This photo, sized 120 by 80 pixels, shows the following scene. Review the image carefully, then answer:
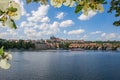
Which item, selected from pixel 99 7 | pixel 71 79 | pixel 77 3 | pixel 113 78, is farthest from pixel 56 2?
pixel 113 78

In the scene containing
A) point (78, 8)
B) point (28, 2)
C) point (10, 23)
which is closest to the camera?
point (10, 23)

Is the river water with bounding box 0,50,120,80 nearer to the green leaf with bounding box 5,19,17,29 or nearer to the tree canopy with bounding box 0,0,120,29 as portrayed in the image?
the tree canopy with bounding box 0,0,120,29

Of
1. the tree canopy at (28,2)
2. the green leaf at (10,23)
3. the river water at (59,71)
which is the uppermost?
the tree canopy at (28,2)

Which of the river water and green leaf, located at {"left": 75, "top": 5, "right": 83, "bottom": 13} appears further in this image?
the river water

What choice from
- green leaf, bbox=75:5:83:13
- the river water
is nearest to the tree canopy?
green leaf, bbox=75:5:83:13

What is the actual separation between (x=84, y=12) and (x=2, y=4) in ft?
2.52

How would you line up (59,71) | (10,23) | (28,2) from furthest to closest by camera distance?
(59,71)
(28,2)
(10,23)

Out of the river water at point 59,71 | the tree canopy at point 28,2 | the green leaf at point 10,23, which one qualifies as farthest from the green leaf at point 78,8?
the river water at point 59,71

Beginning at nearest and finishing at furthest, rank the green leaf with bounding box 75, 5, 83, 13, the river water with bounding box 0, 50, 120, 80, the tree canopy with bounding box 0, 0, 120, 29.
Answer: the tree canopy with bounding box 0, 0, 120, 29
the green leaf with bounding box 75, 5, 83, 13
the river water with bounding box 0, 50, 120, 80

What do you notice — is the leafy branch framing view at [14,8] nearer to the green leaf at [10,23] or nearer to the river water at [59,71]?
the green leaf at [10,23]

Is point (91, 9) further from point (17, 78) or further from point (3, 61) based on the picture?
point (17, 78)

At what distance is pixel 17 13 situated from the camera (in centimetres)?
151

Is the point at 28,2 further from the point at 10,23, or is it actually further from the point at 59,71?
the point at 59,71

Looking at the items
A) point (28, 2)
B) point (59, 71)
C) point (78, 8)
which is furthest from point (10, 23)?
point (59, 71)
